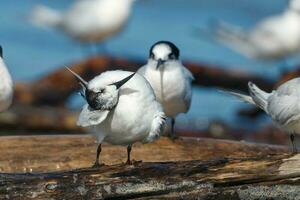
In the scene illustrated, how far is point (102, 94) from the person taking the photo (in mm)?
5234

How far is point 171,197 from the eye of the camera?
4.83 meters

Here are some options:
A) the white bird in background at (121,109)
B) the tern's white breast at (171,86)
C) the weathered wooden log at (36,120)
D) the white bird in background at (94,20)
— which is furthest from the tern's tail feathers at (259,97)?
the white bird in background at (94,20)

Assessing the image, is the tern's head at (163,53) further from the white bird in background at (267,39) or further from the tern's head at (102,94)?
the white bird in background at (267,39)

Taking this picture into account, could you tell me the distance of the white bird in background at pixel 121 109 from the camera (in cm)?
523

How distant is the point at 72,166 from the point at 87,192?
1751 mm

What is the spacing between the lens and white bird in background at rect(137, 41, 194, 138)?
7684 mm

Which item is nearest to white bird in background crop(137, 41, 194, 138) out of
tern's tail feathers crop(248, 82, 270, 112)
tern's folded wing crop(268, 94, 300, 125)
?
tern's tail feathers crop(248, 82, 270, 112)

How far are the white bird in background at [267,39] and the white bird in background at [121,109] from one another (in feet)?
29.8

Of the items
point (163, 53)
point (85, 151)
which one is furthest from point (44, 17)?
point (85, 151)

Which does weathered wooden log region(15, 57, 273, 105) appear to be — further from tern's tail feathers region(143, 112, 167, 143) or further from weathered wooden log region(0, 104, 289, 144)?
tern's tail feathers region(143, 112, 167, 143)

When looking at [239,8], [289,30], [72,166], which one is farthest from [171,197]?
[239,8]

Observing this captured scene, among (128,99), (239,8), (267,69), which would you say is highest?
(239,8)

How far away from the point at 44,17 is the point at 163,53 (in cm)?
813

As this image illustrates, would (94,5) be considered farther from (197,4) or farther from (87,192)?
(87,192)
